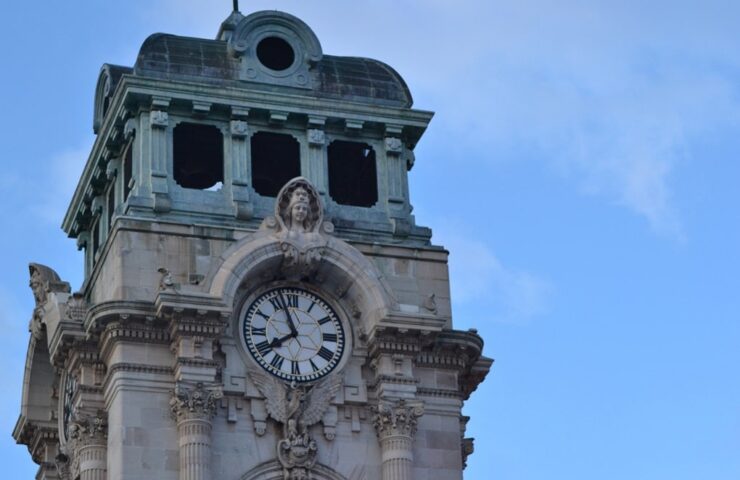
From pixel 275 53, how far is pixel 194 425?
10.6 metres

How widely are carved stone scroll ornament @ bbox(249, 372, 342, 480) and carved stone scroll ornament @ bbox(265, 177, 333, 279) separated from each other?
8.49 ft

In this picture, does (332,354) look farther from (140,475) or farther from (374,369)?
(140,475)

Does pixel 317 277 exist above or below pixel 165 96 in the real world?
below

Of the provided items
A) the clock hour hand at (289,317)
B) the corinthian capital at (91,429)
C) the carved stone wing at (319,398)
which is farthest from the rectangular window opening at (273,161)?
the corinthian capital at (91,429)

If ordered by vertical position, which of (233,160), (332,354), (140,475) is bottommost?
(140,475)

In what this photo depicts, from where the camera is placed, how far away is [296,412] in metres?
49.0

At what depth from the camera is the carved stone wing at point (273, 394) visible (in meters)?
49.0

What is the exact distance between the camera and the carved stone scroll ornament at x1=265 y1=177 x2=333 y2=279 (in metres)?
50.1

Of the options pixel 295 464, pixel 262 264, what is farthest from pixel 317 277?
pixel 295 464

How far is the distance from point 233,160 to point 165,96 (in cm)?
211

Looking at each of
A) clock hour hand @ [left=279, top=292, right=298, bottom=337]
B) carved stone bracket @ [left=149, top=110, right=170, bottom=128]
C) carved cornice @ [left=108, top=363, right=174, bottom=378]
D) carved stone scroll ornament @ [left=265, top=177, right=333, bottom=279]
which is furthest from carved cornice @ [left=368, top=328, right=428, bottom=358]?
carved stone bracket @ [left=149, top=110, right=170, bottom=128]

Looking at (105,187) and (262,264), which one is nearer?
(262,264)

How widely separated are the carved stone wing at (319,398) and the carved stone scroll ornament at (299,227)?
2.53 m

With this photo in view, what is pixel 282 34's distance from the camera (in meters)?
54.0
